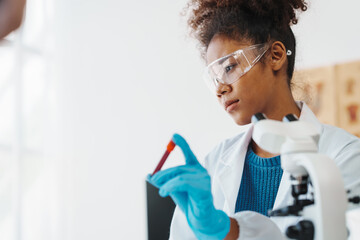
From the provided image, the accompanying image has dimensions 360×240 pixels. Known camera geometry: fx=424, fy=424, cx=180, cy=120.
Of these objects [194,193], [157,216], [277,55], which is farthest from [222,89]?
[157,216]

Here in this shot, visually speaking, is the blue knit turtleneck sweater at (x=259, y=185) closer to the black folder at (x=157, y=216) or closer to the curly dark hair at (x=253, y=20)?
the curly dark hair at (x=253, y=20)

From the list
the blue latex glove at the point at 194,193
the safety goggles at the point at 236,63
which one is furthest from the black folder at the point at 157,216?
the blue latex glove at the point at 194,193

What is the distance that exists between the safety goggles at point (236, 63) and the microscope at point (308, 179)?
1.78ft

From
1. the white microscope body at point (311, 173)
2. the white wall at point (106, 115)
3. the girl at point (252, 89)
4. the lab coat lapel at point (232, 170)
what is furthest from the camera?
the white wall at point (106, 115)

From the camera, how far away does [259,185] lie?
1.49 meters

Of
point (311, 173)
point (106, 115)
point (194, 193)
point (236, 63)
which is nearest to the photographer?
point (311, 173)

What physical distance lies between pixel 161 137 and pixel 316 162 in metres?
2.84

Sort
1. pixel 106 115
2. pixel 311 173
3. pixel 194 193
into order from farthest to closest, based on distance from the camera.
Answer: pixel 106 115
pixel 194 193
pixel 311 173

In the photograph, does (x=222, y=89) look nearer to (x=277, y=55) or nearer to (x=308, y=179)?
Answer: (x=277, y=55)

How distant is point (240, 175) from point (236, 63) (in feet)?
1.36

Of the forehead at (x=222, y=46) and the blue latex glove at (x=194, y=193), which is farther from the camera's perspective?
the forehead at (x=222, y=46)

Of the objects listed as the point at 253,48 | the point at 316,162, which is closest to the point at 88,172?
the point at 253,48

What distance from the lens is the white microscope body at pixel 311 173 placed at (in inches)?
28.9

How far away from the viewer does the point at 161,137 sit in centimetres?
356
